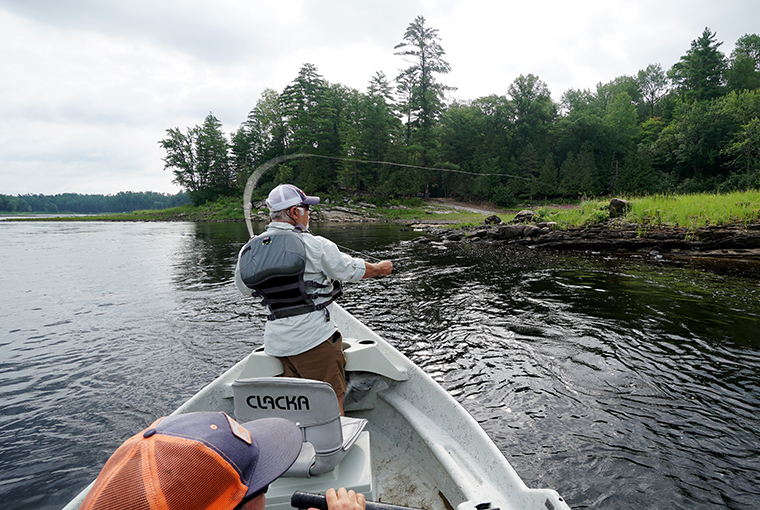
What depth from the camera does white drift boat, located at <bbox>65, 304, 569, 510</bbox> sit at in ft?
7.16

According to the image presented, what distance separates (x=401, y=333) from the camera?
24.2 feet

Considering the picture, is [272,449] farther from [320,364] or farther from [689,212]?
[689,212]

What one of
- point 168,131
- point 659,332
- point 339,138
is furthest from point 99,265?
point 168,131

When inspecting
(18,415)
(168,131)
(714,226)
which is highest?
(168,131)

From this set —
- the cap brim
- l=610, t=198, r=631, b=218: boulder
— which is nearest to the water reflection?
the cap brim

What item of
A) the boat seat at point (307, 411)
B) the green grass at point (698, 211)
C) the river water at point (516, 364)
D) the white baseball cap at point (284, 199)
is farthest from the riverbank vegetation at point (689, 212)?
the boat seat at point (307, 411)

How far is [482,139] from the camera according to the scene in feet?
192

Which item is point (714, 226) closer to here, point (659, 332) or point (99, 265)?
point (659, 332)

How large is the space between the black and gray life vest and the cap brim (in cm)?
133

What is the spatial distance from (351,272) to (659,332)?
671 cm

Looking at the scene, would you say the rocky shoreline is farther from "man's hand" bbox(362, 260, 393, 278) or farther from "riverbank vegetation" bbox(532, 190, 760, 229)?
"man's hand" bbox(362, 260, 393, 278)

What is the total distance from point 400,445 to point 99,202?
197069 millimetres

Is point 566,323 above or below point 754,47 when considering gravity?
below

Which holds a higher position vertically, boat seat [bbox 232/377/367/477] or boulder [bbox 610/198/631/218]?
boulder [bbox 610/198/631/218]
